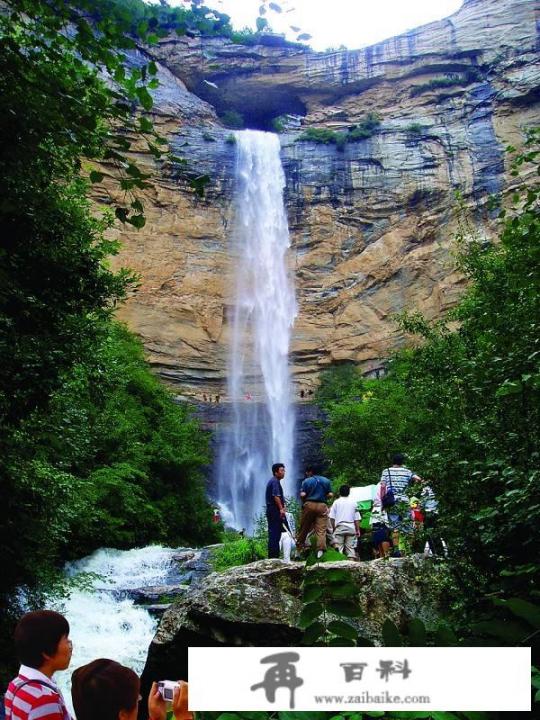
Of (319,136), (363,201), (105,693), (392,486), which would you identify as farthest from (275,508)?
(319,136)

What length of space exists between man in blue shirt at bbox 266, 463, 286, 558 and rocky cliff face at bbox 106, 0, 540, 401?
24558 mm

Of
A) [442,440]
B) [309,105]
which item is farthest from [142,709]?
[309,105]

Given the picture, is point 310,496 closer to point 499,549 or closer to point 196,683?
point 499,549

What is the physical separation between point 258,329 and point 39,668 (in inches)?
1294

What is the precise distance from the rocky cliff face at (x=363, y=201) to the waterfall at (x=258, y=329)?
74 centimetres

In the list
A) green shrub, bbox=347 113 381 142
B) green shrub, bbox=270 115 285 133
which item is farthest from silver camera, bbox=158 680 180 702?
Result: green shrub, bbox=270 115 285 133

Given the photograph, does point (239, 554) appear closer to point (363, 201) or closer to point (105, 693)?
point (105, 693)

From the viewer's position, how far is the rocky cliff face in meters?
33.4

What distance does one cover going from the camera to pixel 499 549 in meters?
4.39

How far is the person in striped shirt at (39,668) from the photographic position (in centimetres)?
252

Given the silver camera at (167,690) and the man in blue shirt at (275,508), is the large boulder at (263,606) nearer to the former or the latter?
the man in blue shirt at (275,508)

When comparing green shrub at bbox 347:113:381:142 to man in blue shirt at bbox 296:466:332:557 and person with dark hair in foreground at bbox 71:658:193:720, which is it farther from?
person with dark hair in foreground at bbox 71:658:193:720

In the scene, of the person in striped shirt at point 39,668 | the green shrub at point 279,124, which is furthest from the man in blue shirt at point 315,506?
the green shrub at point 279,124

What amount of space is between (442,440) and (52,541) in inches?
227
